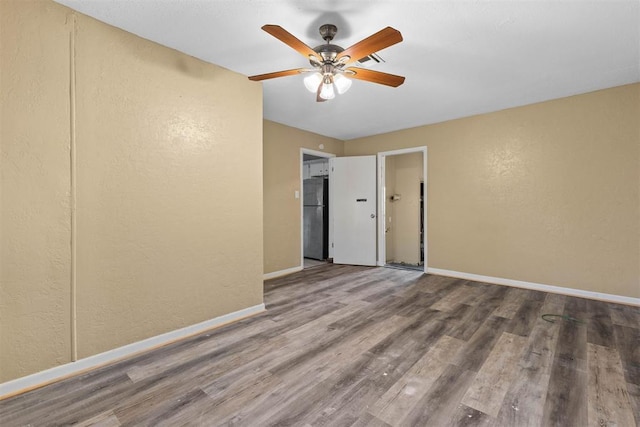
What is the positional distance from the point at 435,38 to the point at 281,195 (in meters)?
3.01

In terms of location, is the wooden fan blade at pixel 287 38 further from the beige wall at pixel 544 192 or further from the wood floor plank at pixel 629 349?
the beige wall at pixel 544 192

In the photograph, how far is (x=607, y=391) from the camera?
1.64 meters

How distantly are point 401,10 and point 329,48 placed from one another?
1.74 ft

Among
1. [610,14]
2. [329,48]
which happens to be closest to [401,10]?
[329,48]

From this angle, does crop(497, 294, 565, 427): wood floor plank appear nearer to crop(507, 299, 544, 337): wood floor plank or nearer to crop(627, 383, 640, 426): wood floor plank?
crop(507, 299, 544, 337): wood floor plank

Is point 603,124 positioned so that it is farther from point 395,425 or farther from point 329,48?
point 395,425

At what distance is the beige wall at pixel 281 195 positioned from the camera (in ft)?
14.2

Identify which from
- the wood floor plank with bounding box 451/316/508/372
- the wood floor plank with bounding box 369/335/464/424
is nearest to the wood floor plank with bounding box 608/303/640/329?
the wood floor plank with bounding box 451/316/508/372

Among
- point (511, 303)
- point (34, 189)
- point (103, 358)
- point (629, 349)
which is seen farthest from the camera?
point (511, 303)

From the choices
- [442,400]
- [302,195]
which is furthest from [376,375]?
[302,195]

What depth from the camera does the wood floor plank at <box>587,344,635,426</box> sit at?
4.71 feet

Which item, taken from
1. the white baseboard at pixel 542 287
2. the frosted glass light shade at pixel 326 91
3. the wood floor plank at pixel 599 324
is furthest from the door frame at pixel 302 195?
the wood floor plank at pixel 599 324

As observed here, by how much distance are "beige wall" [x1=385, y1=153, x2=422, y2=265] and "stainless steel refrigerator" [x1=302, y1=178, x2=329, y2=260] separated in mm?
1240

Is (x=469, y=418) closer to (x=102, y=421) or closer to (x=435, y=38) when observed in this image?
(x=102, y=421)
